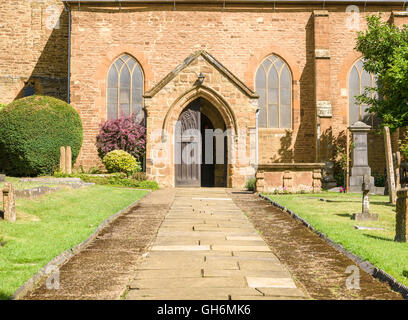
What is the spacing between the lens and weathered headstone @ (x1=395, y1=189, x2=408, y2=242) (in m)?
7.02

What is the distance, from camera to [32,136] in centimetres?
1708

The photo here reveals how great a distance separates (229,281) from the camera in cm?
466

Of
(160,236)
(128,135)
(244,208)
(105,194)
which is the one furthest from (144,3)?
(160,236)

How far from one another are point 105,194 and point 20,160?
225 inches

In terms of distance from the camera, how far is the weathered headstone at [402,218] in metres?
7.02

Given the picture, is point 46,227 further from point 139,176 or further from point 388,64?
point 388,64

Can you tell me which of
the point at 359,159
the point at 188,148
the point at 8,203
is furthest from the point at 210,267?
the point at 359,159

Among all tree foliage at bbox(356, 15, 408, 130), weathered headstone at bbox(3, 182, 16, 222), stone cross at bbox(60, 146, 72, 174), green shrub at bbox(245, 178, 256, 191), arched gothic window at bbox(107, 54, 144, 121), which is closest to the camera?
weathered headstone at bbox(3, 182, 16, 222)

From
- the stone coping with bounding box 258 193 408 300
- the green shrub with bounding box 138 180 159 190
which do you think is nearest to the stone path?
the stone coping with bounding box 258 193 408 300

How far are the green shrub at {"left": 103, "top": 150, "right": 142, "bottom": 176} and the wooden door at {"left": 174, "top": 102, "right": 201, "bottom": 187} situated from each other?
1.87 metres

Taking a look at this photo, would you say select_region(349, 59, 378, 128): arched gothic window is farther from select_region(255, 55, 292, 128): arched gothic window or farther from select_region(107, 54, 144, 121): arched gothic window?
select_region(107, 54, 144, 121): arched gothic window

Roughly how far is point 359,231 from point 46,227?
537 centimetres
